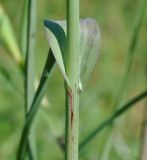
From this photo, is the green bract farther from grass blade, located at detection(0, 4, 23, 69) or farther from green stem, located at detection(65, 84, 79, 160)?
grass blade, located at detection(0, 4, 23, 69)

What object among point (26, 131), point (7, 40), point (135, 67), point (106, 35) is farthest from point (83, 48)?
point (106, 35)

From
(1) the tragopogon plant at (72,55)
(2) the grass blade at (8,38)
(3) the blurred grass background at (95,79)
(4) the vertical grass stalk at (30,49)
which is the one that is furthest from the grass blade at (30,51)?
(3) the blurred grass background at (95,79)

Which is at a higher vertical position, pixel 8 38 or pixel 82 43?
pixel 82 43

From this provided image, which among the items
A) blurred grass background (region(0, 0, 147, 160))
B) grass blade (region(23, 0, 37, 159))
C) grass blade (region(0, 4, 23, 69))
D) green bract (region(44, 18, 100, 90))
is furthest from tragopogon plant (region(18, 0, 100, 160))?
blurred grass background (region(0, 0, 147, 160))

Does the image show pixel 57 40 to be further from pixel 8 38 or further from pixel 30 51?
pixel 8 38

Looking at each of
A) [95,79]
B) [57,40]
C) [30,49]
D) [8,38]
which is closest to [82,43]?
[57,40]

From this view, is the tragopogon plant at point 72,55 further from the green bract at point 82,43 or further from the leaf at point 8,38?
the leaf at point 8,38
